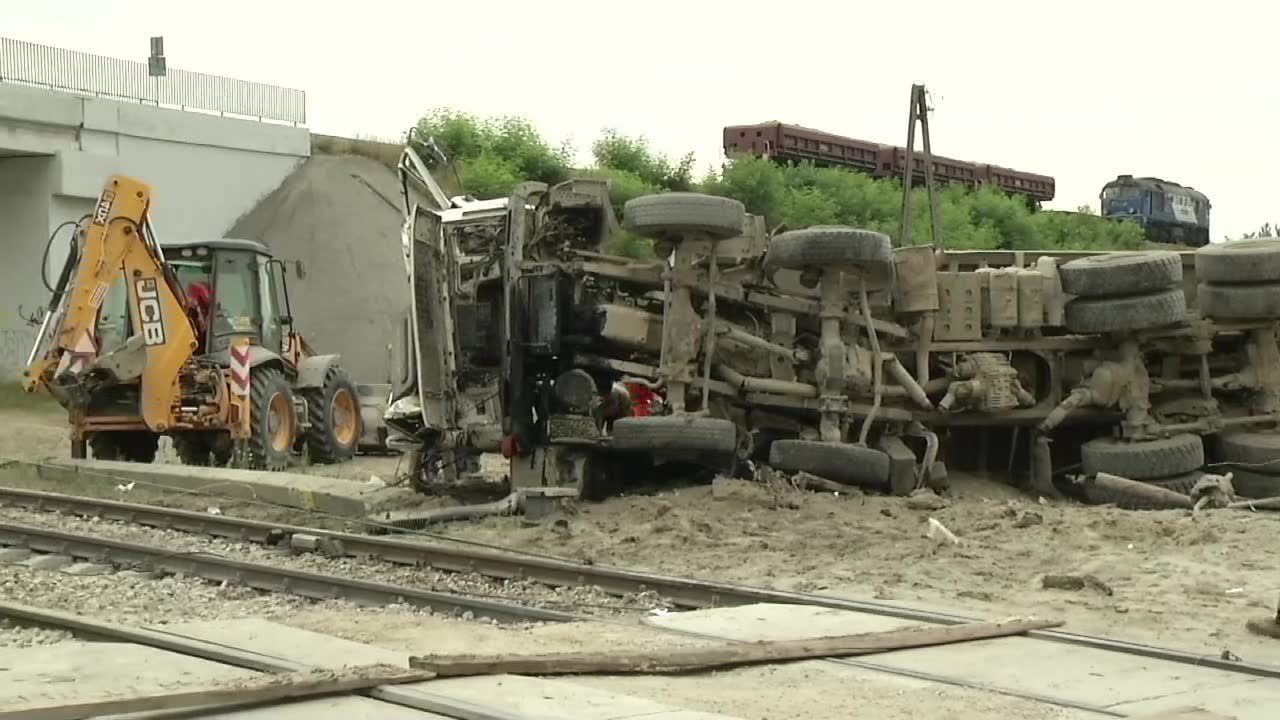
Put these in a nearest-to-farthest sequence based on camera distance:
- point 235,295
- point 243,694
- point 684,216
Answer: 1. point 243,694
2. point 684,216
3. point 235,295

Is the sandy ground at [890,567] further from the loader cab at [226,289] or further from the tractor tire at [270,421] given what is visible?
the loader cab at [226,289]

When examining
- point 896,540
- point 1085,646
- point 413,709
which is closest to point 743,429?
point 896,540

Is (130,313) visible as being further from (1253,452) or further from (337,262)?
(337,262)

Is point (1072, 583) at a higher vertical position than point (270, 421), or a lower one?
lower

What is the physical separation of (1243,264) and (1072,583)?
625 cm

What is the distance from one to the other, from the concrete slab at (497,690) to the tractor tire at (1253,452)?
941cm

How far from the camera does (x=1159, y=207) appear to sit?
4612 cm

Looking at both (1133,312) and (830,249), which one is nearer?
(830,249)

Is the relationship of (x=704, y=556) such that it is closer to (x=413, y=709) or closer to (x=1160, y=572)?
(x=1160, y=572)

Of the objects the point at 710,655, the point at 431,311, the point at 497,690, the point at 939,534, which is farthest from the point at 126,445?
the point at 497,690

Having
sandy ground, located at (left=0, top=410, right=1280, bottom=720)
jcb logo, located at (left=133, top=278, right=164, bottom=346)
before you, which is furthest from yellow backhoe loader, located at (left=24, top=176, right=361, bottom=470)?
sandy ground, located at (left=0, top=410, right=1280, bottom=720)

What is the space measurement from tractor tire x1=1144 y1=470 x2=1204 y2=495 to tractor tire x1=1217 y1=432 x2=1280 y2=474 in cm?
67

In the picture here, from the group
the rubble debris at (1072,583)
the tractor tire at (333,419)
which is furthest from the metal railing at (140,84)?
the rubble debris at (1072,583)

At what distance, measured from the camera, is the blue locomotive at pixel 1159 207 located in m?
46.1
